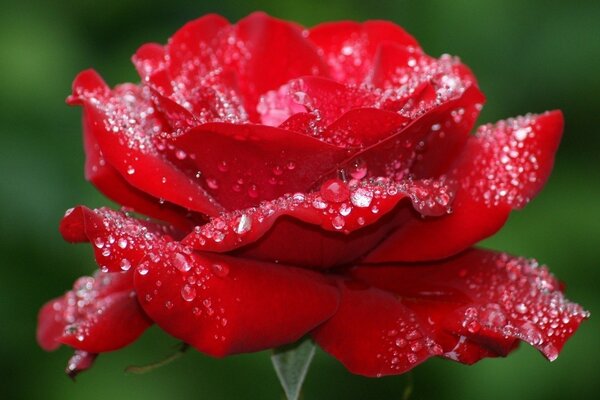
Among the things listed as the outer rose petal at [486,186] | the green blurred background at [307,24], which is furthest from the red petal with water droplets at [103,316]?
the green blurred background at [307,24]

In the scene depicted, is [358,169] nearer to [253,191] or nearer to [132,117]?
[253,191]

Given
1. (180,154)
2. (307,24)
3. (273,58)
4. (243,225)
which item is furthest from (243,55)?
(307,24)

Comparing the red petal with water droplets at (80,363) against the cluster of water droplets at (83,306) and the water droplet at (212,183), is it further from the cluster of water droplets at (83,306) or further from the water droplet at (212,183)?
the water droplet at (212,183)

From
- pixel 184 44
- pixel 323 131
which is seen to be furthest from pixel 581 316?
pixel 184 44

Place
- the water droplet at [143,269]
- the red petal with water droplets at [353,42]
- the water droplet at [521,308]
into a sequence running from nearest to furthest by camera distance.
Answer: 1. the water droplet at [143,269]
2. the water droplet at [521,308]
3. the red petal with water droplets at [353,42]

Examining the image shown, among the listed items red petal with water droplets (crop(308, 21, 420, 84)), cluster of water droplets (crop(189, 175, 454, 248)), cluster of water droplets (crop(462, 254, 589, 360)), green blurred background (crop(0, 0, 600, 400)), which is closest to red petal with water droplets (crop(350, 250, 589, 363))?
cluster of water droplets (crop(462, 254, 589, 360))

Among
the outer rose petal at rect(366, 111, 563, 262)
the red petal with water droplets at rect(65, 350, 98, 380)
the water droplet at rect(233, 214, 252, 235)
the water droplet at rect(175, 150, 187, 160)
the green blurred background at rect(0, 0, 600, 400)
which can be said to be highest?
the water droplet at rect(175, 150, 187, 160)

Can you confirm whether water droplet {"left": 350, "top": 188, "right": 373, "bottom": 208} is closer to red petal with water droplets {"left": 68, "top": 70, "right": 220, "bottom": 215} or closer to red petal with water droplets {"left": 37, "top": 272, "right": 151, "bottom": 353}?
red petal with water droplets {"left": 68, "top": 70, "right": 220, "bottom": 215}
